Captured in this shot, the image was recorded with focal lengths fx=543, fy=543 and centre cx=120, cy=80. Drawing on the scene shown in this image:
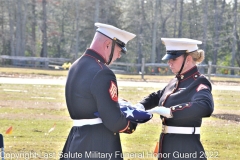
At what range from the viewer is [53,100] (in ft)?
52.1

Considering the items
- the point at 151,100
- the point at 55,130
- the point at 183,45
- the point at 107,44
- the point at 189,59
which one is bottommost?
the point at 55,130

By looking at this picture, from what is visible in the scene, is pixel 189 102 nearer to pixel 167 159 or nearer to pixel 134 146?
pixel 167 159

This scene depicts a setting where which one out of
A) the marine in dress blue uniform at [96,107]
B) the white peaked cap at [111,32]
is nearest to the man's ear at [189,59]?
the marine in dress blue uniform at [96,107]

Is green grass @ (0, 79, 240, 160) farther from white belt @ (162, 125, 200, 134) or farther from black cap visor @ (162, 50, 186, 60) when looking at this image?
black cap visor @ (162, 50, 186, 60)

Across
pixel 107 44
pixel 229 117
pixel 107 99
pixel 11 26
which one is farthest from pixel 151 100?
pixel 11 26

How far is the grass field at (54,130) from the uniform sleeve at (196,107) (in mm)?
3531

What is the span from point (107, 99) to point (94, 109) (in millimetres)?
178

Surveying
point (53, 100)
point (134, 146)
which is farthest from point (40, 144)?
point (53, 100)

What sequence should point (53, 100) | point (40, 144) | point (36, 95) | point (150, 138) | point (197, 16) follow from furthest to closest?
point (197, 16), point (36, 95), point (53, 100), point (150, 138), point (40, 144)

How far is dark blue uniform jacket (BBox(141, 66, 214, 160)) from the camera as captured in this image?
14.7ft

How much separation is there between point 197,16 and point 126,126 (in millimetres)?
57197

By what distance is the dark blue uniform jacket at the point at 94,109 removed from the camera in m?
4.07

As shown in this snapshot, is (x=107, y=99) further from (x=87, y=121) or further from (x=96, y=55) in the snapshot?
(x=96, y=55)

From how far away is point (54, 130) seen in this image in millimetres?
10305
